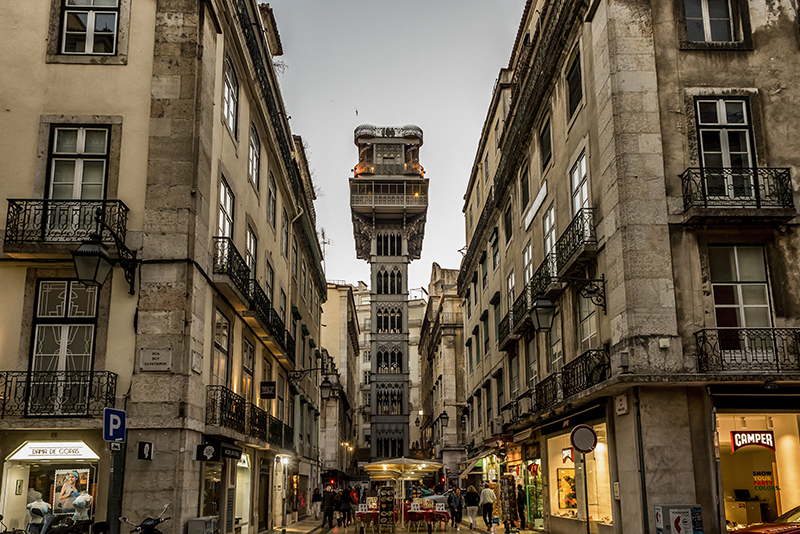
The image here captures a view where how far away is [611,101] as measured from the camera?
56.7 feet

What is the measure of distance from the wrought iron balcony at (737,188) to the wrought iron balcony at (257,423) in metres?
12.5

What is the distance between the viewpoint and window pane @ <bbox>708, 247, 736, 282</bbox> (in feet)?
54.5

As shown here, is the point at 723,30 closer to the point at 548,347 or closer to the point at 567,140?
the point at 567,140

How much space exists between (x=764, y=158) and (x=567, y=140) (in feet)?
19.1

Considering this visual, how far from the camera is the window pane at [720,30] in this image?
18.1m

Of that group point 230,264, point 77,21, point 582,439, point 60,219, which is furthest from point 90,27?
point 582,439

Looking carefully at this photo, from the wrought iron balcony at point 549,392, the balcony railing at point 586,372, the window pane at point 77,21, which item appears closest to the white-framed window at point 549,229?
the wrought iron balcony at point 549,392

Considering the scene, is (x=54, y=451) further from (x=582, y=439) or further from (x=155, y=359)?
(x=582, y=439)

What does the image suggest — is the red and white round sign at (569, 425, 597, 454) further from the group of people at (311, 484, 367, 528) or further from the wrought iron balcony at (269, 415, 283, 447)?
the group of people at (311, 484, 367, 528)

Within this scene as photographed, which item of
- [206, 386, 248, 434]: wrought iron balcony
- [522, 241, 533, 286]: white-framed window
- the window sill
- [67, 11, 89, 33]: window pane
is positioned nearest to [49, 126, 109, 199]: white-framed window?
the window sill

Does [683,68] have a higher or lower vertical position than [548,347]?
higher

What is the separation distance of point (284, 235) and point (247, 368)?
9.60m

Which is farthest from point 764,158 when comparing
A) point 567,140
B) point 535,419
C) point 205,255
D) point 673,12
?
point 205,255

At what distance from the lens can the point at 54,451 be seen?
50.2ft
